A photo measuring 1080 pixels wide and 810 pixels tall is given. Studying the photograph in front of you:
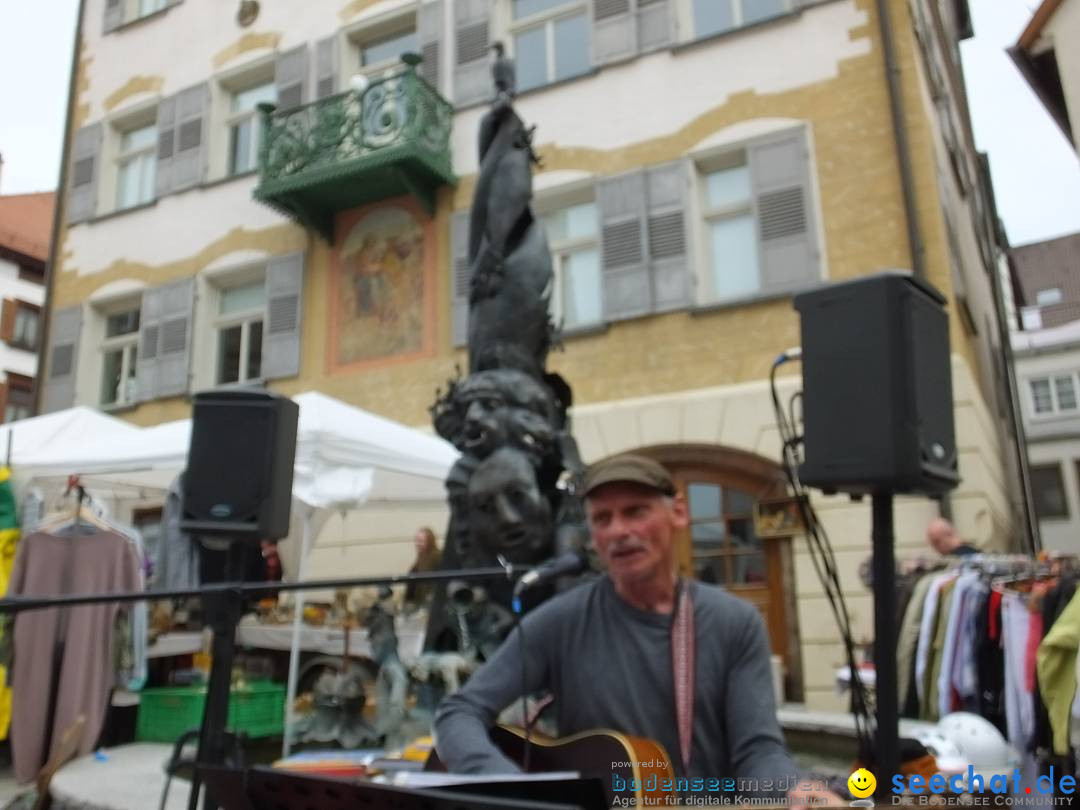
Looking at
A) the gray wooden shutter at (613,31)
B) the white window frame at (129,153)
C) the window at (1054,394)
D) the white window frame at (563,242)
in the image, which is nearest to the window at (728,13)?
the gray wooden shutter at (613,31)

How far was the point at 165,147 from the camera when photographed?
13758 mm

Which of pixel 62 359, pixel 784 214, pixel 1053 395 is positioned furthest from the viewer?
pixel 1053 395

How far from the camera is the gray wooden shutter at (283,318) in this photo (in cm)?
1173

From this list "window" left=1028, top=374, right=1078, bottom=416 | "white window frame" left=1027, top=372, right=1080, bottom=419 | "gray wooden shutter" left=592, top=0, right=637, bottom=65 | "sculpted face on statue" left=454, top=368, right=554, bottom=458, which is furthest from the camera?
"window" left=1028, top=374, right=1078, bottom=416

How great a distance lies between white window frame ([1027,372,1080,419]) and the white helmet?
30404 millimetres

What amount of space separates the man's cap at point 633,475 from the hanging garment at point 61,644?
13.6 ft

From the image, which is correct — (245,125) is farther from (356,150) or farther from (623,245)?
(623,245)

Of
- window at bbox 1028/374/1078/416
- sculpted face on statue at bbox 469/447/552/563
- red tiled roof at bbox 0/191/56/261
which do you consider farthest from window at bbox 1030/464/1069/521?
red tiled roof at bbox 0/191/56/261

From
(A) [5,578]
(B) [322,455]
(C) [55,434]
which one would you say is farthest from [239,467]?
(C) [55,434]

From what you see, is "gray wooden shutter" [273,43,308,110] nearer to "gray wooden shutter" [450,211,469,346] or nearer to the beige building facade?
the beige building facade

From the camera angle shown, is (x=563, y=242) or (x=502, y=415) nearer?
(x=502, y=415)

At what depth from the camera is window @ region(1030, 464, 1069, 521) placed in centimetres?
2786

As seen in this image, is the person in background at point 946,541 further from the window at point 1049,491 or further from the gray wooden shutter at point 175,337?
the window at point 1049,491

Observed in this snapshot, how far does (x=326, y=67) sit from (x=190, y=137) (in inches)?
103
